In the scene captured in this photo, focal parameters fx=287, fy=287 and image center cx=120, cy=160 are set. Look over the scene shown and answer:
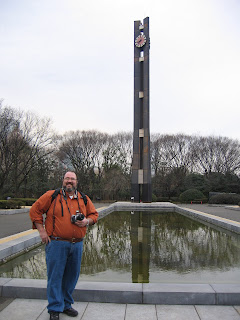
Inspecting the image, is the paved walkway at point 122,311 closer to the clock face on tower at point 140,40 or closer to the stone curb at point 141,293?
the stone curb at point 141,293

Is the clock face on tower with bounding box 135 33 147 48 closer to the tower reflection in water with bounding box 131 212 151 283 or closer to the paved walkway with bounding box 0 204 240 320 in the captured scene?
the tower reflection in water with bounding box 131 212 151 283

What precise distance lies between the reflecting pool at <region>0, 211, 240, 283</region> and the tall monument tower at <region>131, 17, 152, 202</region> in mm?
16772

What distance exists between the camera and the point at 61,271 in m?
3.09

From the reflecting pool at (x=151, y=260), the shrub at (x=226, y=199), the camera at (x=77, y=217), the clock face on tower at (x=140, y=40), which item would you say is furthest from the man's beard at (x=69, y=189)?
the shrub at (x=226, y=199)

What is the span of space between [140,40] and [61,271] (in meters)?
26.2

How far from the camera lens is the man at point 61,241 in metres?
3.05

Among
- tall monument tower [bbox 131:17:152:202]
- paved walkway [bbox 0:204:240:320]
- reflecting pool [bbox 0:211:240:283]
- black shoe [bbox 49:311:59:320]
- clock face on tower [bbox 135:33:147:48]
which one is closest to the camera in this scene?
black shoe [bbox 49:311:59:320]

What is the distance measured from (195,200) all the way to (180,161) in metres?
11.5

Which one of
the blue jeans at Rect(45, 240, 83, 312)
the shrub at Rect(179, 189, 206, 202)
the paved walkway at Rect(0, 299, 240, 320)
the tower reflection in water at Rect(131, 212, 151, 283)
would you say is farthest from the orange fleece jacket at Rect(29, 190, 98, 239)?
the shrub at Rect(179, 189, 206, 202)

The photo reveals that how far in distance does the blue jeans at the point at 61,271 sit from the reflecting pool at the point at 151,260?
137 cm

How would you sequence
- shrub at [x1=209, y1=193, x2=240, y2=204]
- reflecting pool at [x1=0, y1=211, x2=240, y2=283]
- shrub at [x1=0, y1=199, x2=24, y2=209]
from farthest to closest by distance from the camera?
shrub at [x1=209, y1=193, x2=240, y2=204] → shrub at [x1=0, y1=199, x2=24, y2=209] → reflecting pool at [x1=0, y1=211, x2=240, y2=283]

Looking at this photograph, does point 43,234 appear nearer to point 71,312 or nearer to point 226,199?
point 71,312

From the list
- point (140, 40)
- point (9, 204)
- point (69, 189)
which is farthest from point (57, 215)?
point (140, 40)

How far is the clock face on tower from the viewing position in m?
26.0
